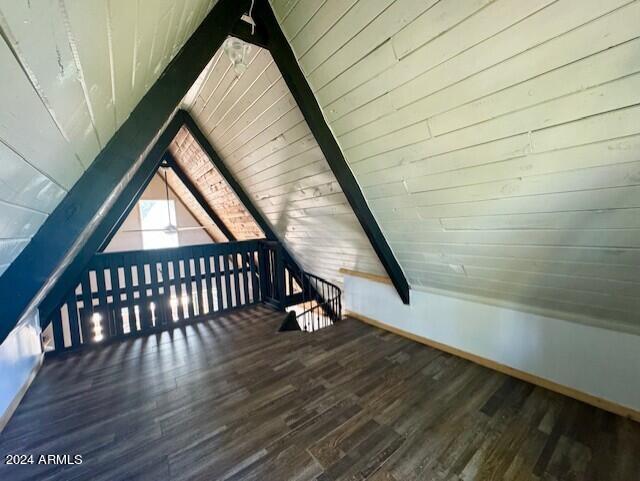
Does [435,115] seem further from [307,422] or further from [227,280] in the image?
[227,280]

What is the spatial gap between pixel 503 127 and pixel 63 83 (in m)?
1.59

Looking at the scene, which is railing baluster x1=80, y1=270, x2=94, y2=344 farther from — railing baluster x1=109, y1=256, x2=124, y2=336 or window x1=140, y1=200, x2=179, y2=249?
window x1=140, y1=200, x2=179, y2=249

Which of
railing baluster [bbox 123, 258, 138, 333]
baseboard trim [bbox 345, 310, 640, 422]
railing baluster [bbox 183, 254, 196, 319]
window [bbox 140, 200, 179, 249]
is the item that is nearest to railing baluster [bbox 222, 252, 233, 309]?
railing baluster [bbox 183, 254, 196, 319]

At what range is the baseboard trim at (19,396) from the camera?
1729mm

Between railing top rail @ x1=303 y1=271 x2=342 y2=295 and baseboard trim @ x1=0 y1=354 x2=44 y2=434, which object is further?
railing top rail @ x1=303 y1=271 x2=342 y2=295

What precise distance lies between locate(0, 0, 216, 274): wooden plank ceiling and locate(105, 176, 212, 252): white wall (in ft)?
18.7

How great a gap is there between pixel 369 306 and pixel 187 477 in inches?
95.7

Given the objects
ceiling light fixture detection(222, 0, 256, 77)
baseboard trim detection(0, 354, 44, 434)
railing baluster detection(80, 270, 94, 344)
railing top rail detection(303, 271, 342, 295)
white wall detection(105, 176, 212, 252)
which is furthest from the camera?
white wall detection(105, 176, 212, 252)

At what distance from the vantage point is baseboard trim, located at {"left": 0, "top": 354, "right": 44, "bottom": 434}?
1.73 meters

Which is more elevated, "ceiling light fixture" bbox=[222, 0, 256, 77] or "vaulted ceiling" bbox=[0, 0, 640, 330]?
"ceiling light fixture" bbox=[222, 0, 256, 77]

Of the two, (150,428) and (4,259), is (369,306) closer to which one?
(150,428)

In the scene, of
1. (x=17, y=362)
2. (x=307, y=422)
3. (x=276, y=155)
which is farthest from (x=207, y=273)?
(x=307, y=422)

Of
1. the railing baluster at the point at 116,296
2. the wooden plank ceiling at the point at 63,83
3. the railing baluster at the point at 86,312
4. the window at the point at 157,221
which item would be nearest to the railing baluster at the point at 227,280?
the railing baluster at the point at 116,296

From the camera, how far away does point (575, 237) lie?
4.77 feet
